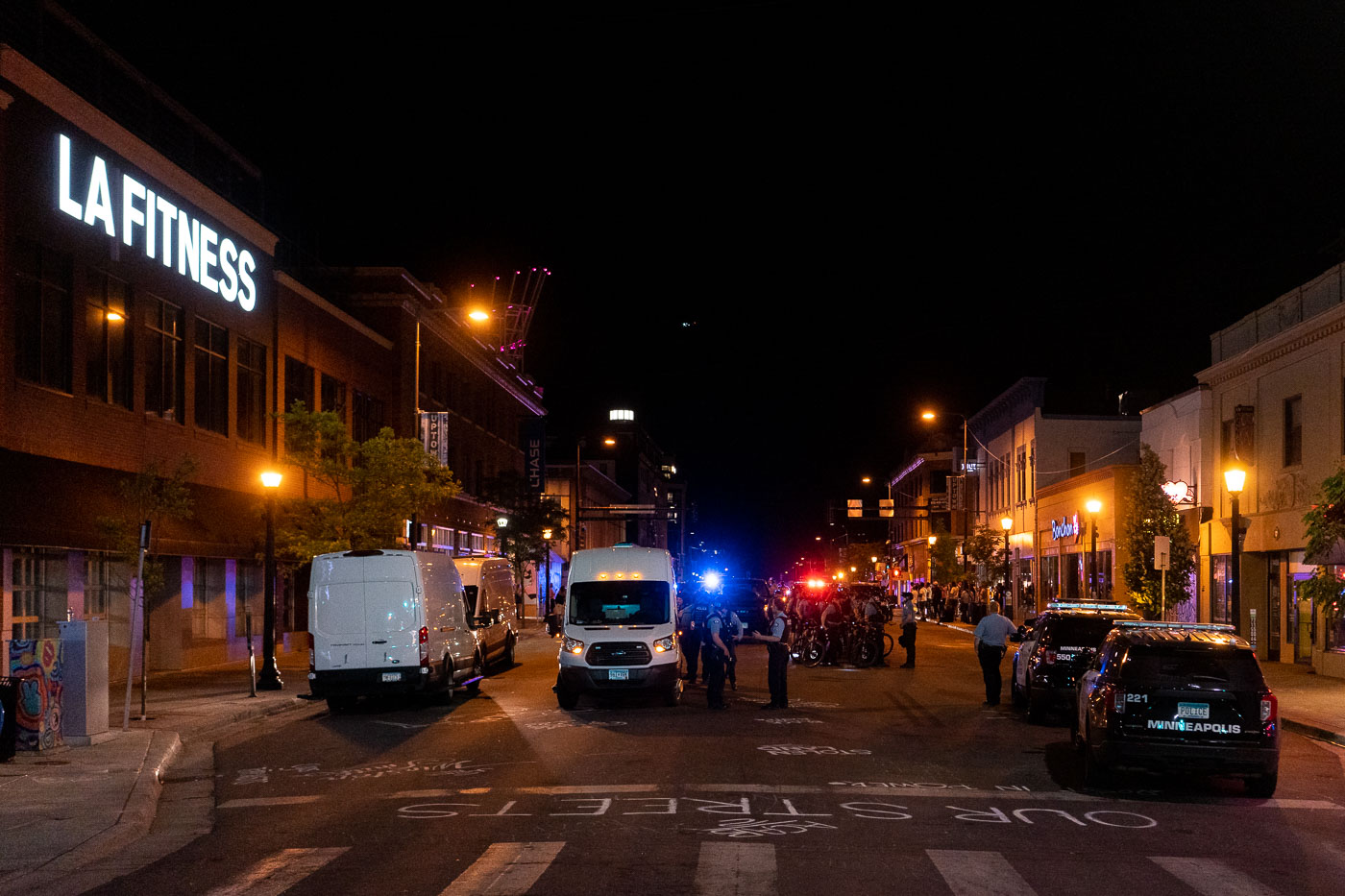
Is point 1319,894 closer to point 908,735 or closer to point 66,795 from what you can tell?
point 908,735

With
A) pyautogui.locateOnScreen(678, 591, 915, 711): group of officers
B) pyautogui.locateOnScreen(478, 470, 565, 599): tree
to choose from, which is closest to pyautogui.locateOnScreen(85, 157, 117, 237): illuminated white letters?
pyautogui.locateOnScreen(678, 591, 915, 711): group of officers

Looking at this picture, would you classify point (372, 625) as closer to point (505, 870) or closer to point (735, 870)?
point (505, 870)

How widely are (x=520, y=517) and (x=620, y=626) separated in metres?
39.1

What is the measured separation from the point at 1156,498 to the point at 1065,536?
1819 cm

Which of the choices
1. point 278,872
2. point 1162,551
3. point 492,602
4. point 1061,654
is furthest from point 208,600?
point 278,872

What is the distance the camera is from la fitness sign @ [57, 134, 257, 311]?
25.2 meters

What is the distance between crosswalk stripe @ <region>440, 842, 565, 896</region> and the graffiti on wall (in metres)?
8.64

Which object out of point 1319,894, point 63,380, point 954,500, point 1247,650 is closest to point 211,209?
point 63,380

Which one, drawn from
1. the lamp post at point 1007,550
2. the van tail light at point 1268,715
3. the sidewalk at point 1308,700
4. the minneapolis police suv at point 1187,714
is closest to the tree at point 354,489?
the sidewalk at point 1308,700

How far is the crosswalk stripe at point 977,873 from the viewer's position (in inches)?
351

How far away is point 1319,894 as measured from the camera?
9023 millimetres

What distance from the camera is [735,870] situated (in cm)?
945

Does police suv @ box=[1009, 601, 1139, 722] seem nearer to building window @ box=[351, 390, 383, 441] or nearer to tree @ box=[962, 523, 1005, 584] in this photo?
building window @ box=[351, 390, 383, 441]

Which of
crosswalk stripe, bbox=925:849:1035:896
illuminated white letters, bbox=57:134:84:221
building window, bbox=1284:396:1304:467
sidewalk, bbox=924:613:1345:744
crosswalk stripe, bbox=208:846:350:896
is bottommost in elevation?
sidewalk, bbox=924:613:1345:744
